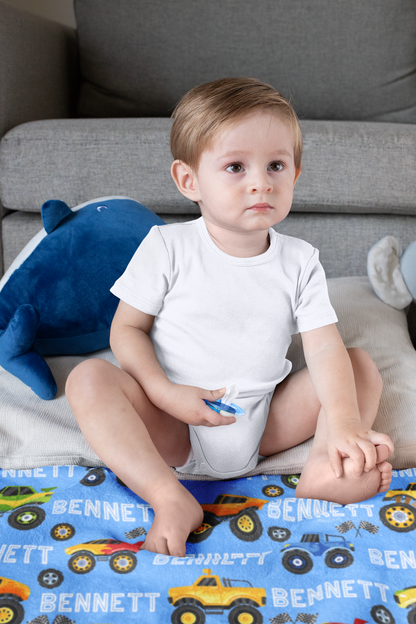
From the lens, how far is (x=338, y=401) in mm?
711

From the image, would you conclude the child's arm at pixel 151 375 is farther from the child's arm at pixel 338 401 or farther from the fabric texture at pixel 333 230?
the fabric texture at pixel 333 230

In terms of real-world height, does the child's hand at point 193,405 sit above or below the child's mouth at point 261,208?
below

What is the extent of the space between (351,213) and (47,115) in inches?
36.6

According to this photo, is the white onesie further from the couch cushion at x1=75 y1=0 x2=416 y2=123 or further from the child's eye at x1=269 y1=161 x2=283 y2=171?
the couch cushion at x1=75 y1=0 x2=416 y2=123

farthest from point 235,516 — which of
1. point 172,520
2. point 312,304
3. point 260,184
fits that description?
point 260,184

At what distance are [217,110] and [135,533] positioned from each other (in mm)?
534

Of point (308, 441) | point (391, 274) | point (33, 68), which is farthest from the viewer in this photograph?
point (33, 68)

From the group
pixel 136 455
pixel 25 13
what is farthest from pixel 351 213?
pixel 25 13

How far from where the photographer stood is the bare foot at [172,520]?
59 centimetres

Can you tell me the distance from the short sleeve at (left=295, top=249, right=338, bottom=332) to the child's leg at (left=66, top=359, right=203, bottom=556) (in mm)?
249

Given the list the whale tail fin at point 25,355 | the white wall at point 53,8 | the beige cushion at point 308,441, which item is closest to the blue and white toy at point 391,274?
the beige cushion at point 308,441

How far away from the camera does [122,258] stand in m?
1.02

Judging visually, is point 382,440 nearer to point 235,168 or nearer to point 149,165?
point 235,168

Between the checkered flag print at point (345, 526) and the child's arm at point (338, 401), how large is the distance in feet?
0.19
